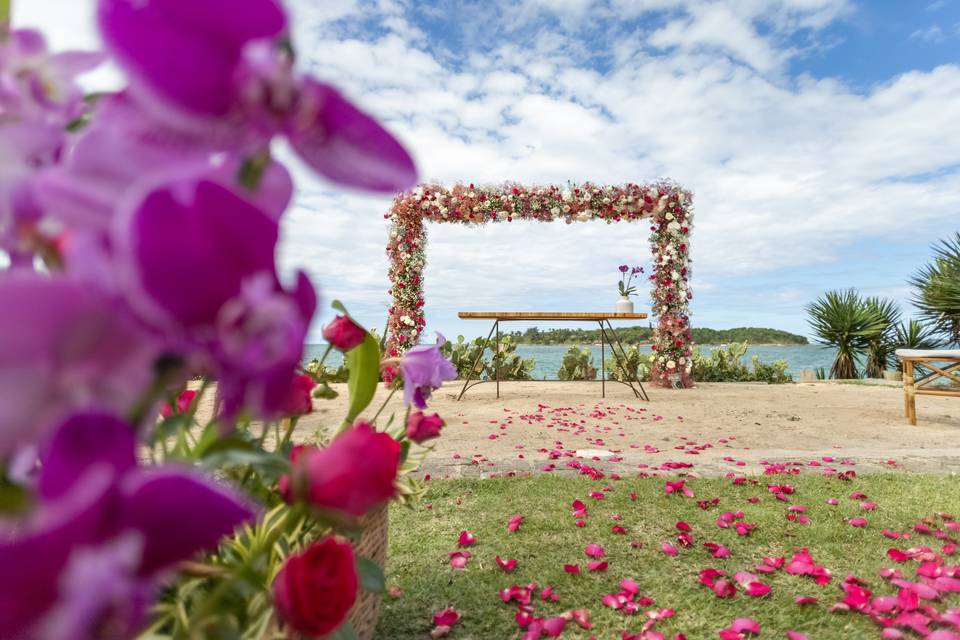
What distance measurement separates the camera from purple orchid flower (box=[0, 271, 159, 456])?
181mm

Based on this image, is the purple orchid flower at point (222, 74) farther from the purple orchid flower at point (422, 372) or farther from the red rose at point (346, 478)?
the purple orchid flower at point (422, 372)

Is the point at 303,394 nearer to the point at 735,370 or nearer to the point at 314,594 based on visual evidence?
the point at 314,594

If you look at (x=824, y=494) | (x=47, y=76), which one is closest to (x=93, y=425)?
(x=47, y=76)

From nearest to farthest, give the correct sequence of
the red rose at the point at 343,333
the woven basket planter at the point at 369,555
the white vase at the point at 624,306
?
the red rose at the point at 343,333 < the woven basket planter at the point at 369,555 < the white vase at the point at 624,306

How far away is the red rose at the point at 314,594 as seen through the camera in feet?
1.40

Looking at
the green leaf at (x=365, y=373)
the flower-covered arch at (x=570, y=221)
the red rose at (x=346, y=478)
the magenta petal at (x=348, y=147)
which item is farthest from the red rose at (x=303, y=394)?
the flower-covered arch at (x=570, y=221)

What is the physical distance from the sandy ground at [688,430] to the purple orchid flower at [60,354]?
9.30ft

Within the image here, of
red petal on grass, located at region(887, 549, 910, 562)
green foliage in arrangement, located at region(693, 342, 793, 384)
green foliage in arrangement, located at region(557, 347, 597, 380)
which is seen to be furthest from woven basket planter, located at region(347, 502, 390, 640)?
green foliage in arrangement, located at region(693, 342, 793, 384)

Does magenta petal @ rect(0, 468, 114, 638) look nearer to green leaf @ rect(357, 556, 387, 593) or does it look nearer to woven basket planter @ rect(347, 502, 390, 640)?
green leaf @ rect(357, 556, 387, 593)

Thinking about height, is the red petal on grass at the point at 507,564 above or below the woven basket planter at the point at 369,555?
below

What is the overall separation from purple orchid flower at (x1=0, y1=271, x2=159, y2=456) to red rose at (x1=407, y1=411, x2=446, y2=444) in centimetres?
64

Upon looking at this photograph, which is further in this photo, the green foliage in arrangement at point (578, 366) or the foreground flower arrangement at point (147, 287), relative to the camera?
the green foliage in arrangement at point (578, 366)

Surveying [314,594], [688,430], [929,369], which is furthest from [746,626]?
[929,369]

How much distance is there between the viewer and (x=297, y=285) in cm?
25
